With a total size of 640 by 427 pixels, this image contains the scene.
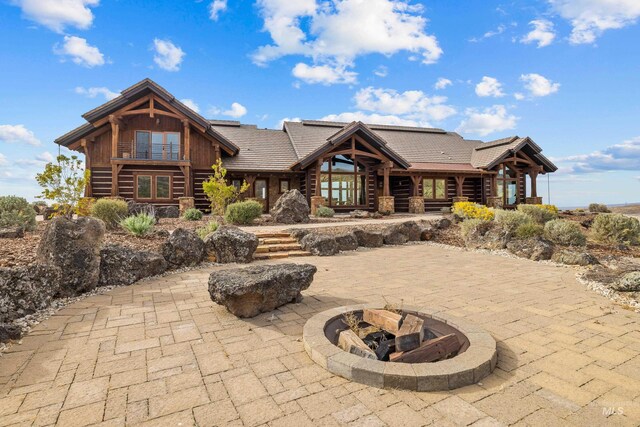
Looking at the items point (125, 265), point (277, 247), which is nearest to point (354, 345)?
point (125, 265)

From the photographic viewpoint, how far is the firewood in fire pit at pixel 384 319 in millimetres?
3442

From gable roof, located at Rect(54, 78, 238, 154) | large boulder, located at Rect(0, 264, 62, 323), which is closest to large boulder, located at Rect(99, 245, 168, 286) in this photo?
large boulder, located at Rect(0, 264, 62, 323)

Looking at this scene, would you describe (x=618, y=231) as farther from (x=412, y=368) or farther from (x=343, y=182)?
(x=343, y=182)

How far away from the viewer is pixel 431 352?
301 centimetres

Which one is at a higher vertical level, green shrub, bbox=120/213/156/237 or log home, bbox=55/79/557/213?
log home, bbox=55/79/557/213

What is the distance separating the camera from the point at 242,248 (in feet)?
26.4

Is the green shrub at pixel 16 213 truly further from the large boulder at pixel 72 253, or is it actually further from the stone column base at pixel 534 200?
the stone column base at pixel 534 200

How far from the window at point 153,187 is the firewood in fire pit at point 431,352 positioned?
744 inches

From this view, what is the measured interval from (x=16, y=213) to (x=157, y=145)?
10.2 metres

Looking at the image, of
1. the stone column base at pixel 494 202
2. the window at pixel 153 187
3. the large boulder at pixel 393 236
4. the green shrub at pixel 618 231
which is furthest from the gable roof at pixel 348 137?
the green shrub at pixel 618 231

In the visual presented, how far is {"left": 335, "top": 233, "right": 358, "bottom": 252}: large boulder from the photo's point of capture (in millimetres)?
9922

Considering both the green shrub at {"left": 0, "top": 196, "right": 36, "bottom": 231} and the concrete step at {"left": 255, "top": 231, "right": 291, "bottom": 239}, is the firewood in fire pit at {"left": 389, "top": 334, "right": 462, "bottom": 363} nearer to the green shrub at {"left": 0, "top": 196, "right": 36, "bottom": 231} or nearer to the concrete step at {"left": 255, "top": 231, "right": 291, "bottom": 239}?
the concrete step at {"left": 255, "top": 231, "right": 291, "bottom": 239}

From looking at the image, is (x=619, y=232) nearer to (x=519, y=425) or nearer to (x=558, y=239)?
(x=558, y=239)

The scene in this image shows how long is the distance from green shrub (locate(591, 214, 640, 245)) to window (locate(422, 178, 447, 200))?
42.6 feet
